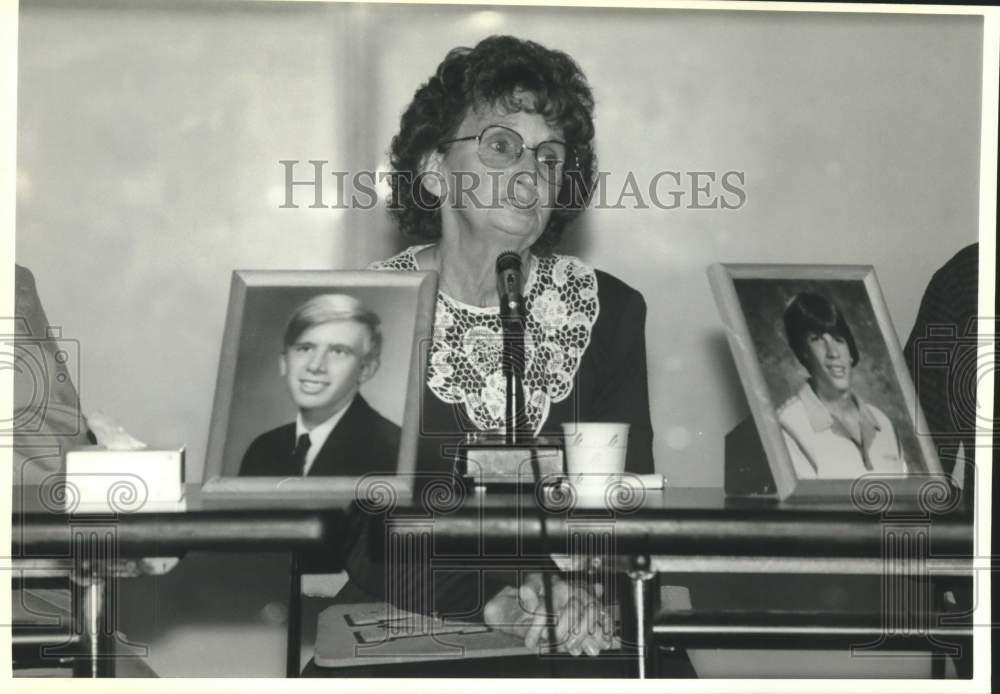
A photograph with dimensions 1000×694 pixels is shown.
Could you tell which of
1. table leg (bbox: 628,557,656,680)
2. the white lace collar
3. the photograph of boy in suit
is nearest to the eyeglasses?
the white lace collar

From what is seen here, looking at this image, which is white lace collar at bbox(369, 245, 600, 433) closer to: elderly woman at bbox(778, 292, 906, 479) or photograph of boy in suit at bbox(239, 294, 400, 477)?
photograph of boy in suit at bbox(239, 294, 400, 477)

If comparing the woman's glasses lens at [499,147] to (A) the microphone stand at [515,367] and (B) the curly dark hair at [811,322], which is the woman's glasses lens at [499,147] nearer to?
(A) the microphone stand at [515,367]

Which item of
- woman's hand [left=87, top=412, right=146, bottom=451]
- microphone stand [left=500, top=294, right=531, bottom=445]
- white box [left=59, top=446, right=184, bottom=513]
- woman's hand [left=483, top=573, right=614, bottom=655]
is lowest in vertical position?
woman's hand [left=483, top=573, right=614, bottom=655]

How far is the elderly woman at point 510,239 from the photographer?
2961 mm

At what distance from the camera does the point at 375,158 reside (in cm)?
317

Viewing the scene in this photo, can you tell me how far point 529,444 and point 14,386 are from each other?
54.2 inches

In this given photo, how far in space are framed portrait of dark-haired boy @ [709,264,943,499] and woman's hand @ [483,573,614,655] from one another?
0.42m

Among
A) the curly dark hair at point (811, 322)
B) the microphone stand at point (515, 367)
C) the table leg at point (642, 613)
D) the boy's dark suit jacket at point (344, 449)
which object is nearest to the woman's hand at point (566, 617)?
the microphone stand at point (515, 367)

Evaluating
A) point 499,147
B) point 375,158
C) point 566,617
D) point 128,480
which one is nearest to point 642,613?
point 566,617

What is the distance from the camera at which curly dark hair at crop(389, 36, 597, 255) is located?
9.98ft

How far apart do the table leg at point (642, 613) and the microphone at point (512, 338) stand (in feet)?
1.26

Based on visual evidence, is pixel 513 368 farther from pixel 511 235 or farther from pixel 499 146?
pixel 499 146

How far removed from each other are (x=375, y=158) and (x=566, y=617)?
140 centimetres

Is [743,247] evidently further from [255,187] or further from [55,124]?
[55,124]
